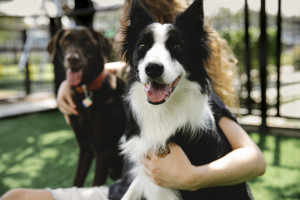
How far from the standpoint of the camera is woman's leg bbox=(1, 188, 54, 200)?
5.85 ft

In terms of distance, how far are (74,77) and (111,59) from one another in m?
0.51

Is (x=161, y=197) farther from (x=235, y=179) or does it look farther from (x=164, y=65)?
(x=164, y=65)

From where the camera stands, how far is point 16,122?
240 inches

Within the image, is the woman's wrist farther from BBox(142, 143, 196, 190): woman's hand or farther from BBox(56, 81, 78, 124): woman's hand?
BBox(56, 81, 78, 124): woman's hand

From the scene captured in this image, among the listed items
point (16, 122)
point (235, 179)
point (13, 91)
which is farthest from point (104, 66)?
point (13, 91)

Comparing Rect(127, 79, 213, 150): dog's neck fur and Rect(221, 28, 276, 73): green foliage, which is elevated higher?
Rect(127, 79, 213, 150): dog's neck fur

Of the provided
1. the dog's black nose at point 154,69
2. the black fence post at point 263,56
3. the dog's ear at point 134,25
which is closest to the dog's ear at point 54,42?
the dog's ear at point 134,25

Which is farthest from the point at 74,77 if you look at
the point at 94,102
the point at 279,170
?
the point at 279,170

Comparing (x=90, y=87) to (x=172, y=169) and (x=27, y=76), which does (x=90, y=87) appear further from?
(x=27, y=76)

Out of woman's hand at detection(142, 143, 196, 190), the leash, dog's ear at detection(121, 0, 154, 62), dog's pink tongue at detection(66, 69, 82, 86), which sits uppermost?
dog's ear at detection(121, 0, 154, 62)

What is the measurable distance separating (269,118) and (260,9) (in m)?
1.75

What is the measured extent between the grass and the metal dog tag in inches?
44.4

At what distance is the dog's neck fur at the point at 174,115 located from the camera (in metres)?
1.55

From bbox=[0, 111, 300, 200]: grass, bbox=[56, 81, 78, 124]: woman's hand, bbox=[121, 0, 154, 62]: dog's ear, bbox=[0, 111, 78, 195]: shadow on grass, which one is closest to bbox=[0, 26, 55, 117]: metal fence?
bbox=[0, 111, 78, 195]: shadow on grass
